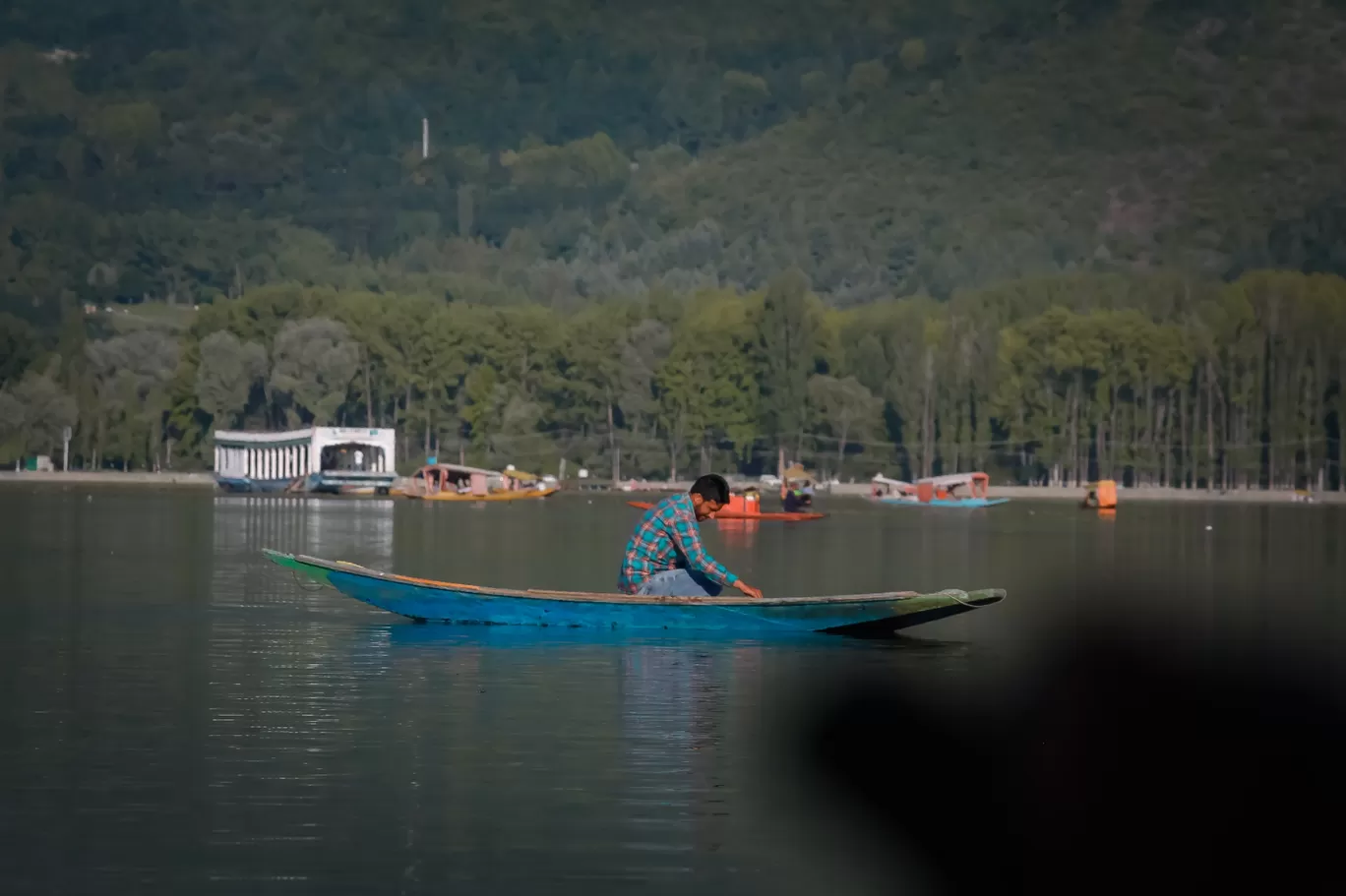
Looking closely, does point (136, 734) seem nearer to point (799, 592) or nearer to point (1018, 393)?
point (799, 592)

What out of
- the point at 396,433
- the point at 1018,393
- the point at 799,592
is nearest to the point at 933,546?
the point at 799,592

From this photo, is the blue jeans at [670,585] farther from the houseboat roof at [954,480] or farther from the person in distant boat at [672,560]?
the houseboat roof at [954,480]

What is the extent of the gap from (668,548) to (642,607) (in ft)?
2.94

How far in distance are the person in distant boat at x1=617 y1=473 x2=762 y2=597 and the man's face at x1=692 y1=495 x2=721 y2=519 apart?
14 cm

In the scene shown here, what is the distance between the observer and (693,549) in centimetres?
2997

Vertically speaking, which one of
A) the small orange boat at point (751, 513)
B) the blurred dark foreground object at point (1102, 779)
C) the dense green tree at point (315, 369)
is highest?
the dense green tree at point (315, 369)

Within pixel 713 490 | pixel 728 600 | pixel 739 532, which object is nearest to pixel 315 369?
pixel 739 532

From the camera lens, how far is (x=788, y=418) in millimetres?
175250

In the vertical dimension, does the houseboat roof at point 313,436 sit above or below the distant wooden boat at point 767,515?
above

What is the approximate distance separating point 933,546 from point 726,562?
52.7 ft

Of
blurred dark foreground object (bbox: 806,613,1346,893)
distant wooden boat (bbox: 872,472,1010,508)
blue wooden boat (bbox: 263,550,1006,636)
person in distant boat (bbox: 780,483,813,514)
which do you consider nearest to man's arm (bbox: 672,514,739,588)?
blue wooden boat (bbox: 263,550,1006,636)

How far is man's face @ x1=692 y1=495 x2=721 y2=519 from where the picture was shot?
28672 mm

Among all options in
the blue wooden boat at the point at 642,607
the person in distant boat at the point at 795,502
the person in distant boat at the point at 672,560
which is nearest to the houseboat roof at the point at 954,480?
the person in distant boat at the point at 795,502

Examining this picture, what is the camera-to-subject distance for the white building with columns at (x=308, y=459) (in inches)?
5866
